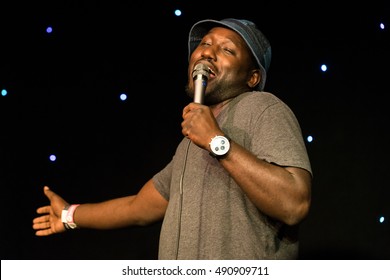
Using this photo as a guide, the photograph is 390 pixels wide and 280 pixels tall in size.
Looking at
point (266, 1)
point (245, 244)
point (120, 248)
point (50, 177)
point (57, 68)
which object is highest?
point (266, 1)

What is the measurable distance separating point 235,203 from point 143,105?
3.32 ft

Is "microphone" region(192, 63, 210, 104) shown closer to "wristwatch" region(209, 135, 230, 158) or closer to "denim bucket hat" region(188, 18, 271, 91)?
"wristwatch" region(209, 135, 230, 158)

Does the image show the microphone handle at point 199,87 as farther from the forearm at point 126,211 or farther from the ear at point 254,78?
the forearm at point 126,211

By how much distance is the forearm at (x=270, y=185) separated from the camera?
1.37 m

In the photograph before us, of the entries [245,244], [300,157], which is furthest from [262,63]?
[245,244]

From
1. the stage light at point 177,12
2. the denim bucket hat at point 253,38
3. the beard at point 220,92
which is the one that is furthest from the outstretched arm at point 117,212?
the stage light at point 177,12

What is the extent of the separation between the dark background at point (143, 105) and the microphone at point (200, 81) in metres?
0.82

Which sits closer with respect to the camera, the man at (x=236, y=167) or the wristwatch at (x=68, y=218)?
the man at (x=236, y=167)

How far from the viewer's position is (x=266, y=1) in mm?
2404

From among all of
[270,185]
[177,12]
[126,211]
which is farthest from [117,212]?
[177,12]

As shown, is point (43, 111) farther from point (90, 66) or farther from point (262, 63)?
point (262, 63)

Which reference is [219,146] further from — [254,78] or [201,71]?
[254,78]

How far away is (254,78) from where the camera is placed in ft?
6.13

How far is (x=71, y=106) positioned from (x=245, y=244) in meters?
1.21
